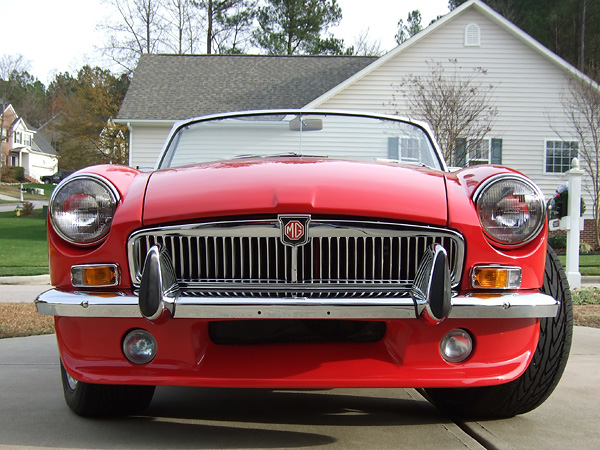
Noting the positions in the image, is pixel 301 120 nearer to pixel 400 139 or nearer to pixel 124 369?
pixel 400 139

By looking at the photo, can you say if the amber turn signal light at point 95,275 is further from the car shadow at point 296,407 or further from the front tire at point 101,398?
the car shadow at point 296,407

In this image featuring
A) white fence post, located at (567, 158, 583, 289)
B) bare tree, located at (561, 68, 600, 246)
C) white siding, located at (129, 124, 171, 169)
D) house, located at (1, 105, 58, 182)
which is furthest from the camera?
house, located at (1, 105, 58, 182)

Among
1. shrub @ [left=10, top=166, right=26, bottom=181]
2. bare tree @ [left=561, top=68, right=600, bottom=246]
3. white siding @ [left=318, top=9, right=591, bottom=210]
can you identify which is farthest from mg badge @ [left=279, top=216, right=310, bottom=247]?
shrub @ [left=10, top=166, right=26, bottom=181]

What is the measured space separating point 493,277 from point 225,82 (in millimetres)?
19842

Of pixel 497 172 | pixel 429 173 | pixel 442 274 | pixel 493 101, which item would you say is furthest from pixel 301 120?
pixel 493 101

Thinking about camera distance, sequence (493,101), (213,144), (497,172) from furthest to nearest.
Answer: (493,101), (213,144), (497,172)

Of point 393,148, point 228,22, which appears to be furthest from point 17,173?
point 393,148

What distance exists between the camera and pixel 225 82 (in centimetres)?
2169

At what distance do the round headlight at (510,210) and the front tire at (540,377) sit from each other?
13.9 inches

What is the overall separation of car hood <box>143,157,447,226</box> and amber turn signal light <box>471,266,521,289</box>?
8.9 inches

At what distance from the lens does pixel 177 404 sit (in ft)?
10.8

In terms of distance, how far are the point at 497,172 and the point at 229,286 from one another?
1.14 metres

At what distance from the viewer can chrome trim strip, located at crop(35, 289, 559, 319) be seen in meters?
2.40

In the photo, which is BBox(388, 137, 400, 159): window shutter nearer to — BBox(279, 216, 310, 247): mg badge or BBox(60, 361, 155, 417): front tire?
BBox(279, 216, 310, 247): mg badge
